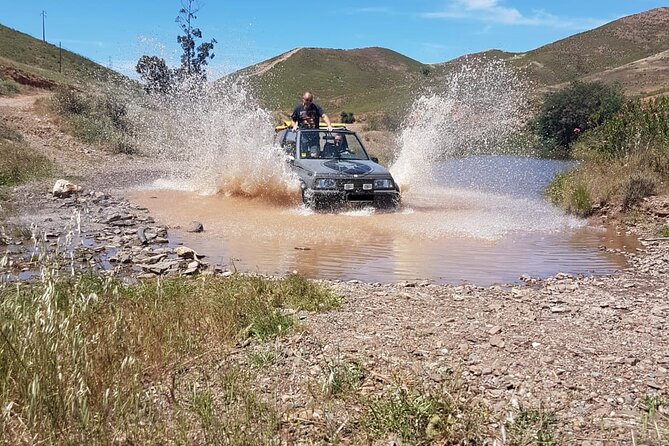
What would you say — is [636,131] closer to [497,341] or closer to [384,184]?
[384,184]

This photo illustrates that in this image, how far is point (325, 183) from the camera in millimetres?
11008

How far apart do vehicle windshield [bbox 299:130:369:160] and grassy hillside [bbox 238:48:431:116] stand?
175ft

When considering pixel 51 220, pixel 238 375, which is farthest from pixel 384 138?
pixel 238 375

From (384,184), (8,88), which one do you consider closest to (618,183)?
(384,184)

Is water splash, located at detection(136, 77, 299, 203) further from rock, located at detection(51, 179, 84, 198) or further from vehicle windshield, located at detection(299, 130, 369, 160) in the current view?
rock, located at detection(51, 179, 84, 198)

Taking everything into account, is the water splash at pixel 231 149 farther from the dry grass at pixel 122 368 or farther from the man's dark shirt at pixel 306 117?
the dry grass at pixel 122 368

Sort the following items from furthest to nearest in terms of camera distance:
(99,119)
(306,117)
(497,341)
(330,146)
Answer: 1. (99,119)
2. (306,117)
3. (330,146)
4. (497,341)

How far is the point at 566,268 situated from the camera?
7.55 metres

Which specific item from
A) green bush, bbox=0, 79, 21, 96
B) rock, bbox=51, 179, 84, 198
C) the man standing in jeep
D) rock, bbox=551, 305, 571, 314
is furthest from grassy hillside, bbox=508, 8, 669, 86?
rock, bbox=551, 305, 571, 314

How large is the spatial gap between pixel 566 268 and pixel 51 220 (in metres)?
7.78

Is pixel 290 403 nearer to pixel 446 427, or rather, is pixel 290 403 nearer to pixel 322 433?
pixel 322 433

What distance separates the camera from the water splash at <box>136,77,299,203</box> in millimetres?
12703

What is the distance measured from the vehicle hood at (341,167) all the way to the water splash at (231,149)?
549mm

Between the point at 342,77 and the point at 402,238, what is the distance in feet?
332
